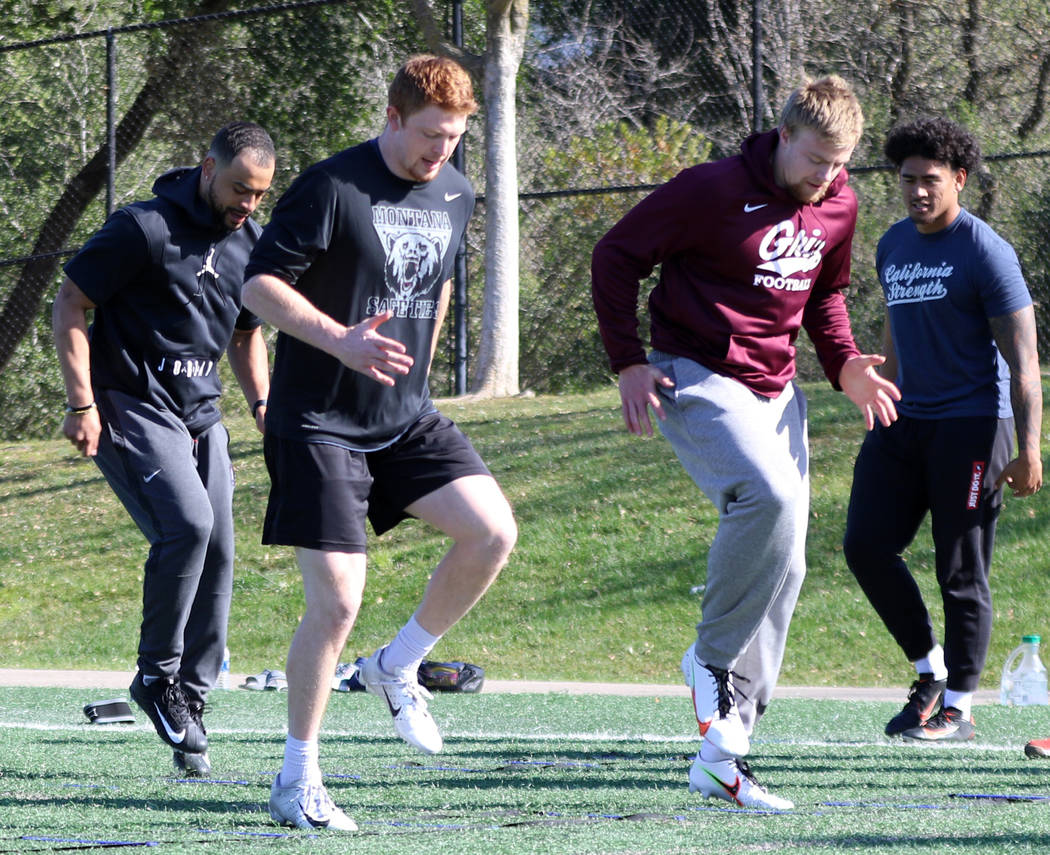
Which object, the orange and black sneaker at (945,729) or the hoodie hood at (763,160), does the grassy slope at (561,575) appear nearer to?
the orange and black sneaker at (945,729)

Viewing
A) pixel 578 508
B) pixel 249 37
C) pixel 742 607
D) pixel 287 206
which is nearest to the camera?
pixel 287 206

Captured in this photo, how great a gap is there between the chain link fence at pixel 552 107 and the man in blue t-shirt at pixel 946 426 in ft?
23.1

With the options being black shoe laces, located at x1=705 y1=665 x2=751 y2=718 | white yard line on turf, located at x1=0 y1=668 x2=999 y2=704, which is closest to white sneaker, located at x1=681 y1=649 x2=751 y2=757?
black shoe laces, located at x1=705 y1=665 x2=751 y2=718

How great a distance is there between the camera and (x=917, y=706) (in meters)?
5.40

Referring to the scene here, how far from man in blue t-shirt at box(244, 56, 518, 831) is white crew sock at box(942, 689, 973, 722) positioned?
7.58ft

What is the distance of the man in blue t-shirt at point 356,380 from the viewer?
3.49m

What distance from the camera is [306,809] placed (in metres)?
3.41

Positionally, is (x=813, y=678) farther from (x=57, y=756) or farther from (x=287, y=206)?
(x=287, y=206)

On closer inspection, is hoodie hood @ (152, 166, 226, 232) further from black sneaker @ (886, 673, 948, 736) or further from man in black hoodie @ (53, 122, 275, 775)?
black sneaker @ (886, 673, 948, 736)

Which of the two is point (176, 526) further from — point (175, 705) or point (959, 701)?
point (959, 701)

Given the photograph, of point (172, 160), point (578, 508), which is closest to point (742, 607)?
point (578, 508)

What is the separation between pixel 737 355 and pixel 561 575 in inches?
252

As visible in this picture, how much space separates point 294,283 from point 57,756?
7.35ft

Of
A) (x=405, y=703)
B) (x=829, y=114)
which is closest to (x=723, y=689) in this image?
(x=405, y=703)
